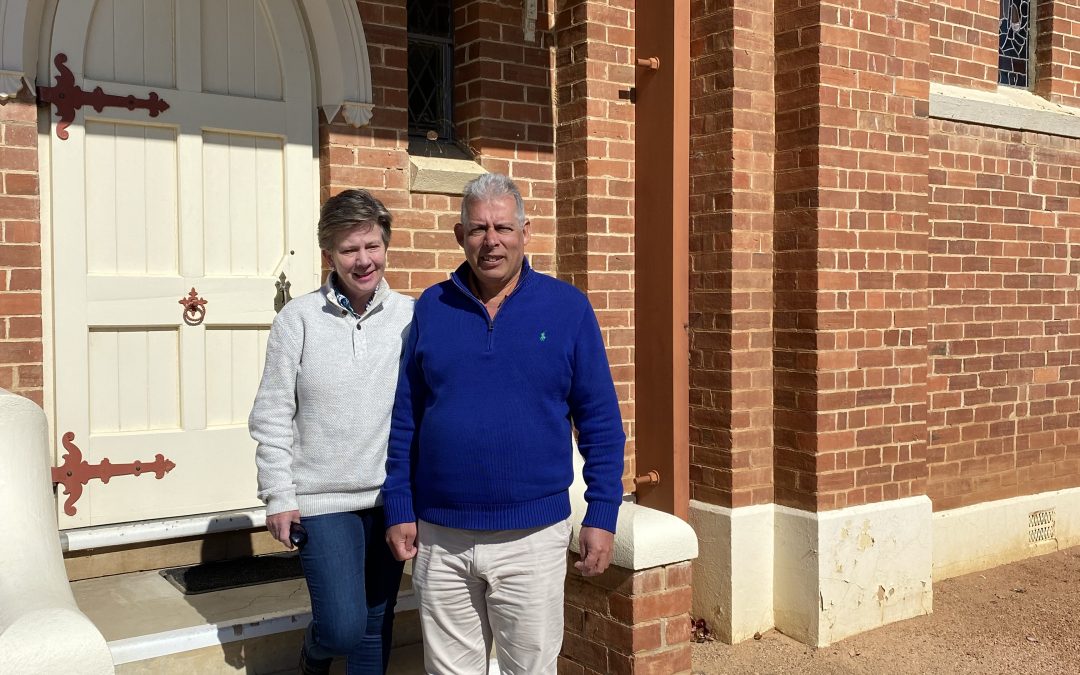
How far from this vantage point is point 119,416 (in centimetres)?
454

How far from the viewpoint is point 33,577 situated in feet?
9.14

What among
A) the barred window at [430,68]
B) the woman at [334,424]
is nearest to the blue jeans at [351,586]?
the woman at [334,424]

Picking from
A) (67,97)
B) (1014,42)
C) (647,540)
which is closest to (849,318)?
(647,540)

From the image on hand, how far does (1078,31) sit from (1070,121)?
0.69 meters

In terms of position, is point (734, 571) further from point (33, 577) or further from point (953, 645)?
point (33, 577)

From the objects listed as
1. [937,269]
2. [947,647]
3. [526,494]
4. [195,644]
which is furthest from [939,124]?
[195,644]

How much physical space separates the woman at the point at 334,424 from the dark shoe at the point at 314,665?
0.10 meters

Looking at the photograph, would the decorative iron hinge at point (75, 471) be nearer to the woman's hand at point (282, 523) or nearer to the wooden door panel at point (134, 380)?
the wooden door panel at point (134, 380)

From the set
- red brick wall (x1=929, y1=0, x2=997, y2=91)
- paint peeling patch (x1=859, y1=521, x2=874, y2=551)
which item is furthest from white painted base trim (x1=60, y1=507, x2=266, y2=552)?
red brick wall (x1=929, y1=0, x2=997, y2=91)

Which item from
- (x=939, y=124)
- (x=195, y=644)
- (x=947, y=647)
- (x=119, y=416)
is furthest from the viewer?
(x=939, y=124)

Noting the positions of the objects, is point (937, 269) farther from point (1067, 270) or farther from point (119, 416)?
point (119, 416)

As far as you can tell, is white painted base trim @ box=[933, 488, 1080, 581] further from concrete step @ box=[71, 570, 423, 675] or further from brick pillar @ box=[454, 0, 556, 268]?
concrete step @ box=[71, 570, 423, 675]

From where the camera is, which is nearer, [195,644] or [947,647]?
[195,644]

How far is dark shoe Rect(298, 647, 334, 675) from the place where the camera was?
3193mm
